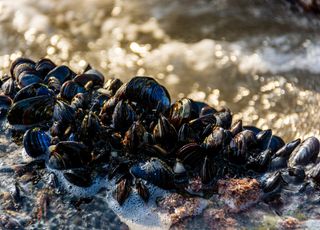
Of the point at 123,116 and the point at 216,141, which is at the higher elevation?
the point at 123,116

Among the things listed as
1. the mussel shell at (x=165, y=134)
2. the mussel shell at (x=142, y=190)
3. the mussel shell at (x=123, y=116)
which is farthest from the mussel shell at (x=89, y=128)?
the mussel shell at (x=142, y=190)

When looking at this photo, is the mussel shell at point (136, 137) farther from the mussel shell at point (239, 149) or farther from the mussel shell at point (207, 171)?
the mussel shell at point (239, 149)

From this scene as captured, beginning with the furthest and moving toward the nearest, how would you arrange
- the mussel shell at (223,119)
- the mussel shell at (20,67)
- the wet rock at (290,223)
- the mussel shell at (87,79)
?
the mussel shell at (20,67)
the mussel shell at (87,79)
the mussel shell at (223,119)
the wet rock at (290,223)

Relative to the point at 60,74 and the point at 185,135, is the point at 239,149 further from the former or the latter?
the point at 60,74

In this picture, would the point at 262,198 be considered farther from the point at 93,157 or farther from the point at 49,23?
the point at 49,23

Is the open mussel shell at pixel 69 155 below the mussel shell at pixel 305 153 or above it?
above

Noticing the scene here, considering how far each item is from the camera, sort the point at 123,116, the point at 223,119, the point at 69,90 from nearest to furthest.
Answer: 1. the point at 123,116
2. the point at 223,119
3. the point at 69,90

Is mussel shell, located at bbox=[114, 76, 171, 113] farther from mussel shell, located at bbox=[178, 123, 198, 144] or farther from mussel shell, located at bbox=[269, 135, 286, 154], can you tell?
mussel shell, located at bbox=[269, 135, 286, 154]

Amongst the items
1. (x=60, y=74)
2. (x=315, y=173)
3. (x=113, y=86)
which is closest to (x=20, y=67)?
(x=60, y=74)
